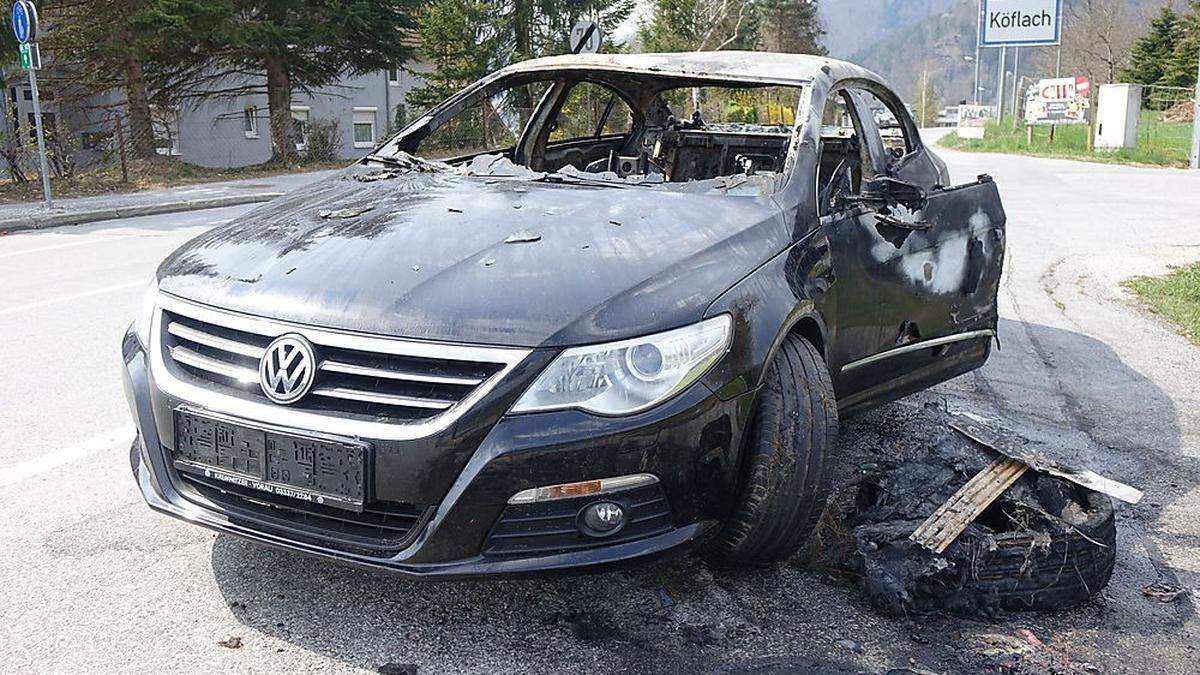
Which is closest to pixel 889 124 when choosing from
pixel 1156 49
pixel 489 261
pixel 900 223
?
pixel 900 223

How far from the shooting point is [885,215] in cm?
382

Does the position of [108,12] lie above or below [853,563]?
above

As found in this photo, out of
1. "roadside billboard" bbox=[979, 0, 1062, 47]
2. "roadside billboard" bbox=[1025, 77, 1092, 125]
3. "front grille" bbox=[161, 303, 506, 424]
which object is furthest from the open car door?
"roadside billboard" bbox=[979, 0, 1062, 47]

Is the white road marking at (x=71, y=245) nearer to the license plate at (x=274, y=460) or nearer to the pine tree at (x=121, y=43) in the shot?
the license plate at (x=274, y=460)


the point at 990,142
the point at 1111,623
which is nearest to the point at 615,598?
the point at 1111,623

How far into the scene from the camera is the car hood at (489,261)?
100 inches

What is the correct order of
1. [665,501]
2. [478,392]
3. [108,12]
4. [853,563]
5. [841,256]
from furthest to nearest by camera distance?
[108,12]
[841,256]
[853,563]
[665,501]
[478,392]

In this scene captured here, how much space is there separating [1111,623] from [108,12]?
881 inches

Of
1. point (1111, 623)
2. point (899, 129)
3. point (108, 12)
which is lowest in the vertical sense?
point (1111, 623)

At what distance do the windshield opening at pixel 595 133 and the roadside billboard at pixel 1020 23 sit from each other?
36774 mm

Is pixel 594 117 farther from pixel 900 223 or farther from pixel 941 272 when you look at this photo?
pixel 900 223

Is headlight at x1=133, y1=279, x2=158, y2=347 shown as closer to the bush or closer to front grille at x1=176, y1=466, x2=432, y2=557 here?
front grille at x1=176, y1=466, x2=432, y2=557

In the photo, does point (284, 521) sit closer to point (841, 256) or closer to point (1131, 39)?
point (841, 256)

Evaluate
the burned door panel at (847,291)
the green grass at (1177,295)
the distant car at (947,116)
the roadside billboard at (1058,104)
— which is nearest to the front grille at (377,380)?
the burned door panel at (847,291)
